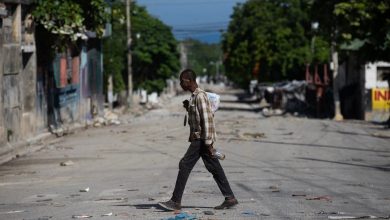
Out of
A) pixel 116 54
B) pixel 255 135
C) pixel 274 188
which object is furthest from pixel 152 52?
pixel 274 188

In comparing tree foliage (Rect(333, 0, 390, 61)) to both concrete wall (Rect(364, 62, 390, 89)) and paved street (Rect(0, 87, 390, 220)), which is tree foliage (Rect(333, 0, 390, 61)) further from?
paved street (Rect(0, 87, 390, 220))

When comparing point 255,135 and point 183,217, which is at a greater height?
point 183,217

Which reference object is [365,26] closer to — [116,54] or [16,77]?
[16,77]

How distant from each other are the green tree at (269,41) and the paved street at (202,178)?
142 feet

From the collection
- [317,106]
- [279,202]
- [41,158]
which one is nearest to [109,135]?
[41,158]

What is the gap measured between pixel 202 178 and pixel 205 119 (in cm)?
476

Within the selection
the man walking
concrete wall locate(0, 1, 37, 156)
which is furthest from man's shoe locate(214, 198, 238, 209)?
concrete wall locate(0, 1, 37, 156)

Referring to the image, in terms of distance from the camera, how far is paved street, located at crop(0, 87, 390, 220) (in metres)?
11.1

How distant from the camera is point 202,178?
15.2 m

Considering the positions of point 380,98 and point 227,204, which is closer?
point 227,204

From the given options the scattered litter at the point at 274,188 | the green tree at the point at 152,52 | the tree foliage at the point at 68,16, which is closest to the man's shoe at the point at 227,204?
the scattered litter at the point at 274,188

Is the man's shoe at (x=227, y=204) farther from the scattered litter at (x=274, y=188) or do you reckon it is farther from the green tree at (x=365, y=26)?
the green tree at (x=365, y=26)

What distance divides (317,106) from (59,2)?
30.8 m

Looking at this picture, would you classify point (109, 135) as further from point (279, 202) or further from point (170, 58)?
point (170, 58)
